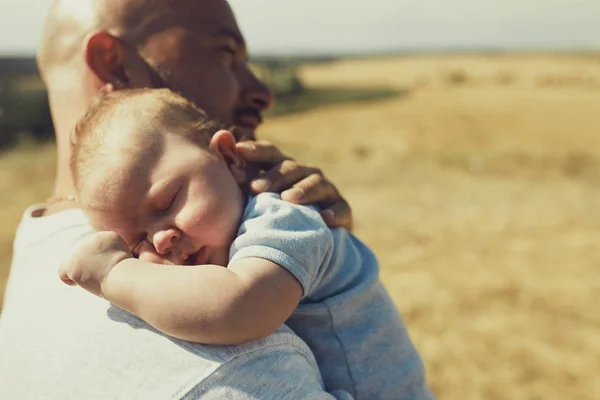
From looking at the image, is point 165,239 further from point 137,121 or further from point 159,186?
point 137,121

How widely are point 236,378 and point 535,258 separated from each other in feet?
27.8

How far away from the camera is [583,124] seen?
858 inches

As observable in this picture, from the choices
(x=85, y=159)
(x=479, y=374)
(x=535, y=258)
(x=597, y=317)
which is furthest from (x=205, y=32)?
(x=535, y=258)

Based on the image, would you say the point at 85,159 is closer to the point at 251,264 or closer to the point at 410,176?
the point at 251,264

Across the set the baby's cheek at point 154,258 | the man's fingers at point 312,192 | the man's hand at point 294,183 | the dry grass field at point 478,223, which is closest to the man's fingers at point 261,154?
the man's hand at point 294,183

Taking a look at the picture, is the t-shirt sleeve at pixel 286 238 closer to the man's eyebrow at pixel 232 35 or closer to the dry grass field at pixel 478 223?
the man's eyebrow at pixel 232 35

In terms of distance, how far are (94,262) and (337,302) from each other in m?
0.64

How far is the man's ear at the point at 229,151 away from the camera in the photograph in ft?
5.74

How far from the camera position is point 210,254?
5.46 feet

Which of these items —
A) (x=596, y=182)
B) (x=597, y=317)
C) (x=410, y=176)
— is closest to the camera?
(x=597, y=317)

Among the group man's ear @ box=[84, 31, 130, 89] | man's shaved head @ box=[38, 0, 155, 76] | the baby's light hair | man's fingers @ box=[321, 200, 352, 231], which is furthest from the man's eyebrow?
man's fingers @ box=[321, 200, 352, 231]

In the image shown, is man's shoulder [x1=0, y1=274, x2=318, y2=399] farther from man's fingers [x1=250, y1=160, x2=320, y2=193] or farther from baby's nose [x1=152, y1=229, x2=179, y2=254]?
man's fingers [x1=250, y1=160, x2=320, y2=193]

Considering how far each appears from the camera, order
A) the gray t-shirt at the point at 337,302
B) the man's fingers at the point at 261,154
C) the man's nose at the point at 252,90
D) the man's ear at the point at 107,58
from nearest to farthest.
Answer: the gray t-shirt at the point at 337,302 < the man's fingers at the point at 261,154 < the man's ear at the point at 107,58 < the man's nose at the point at 252,90

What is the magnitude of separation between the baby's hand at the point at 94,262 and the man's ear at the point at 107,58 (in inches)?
29.2
